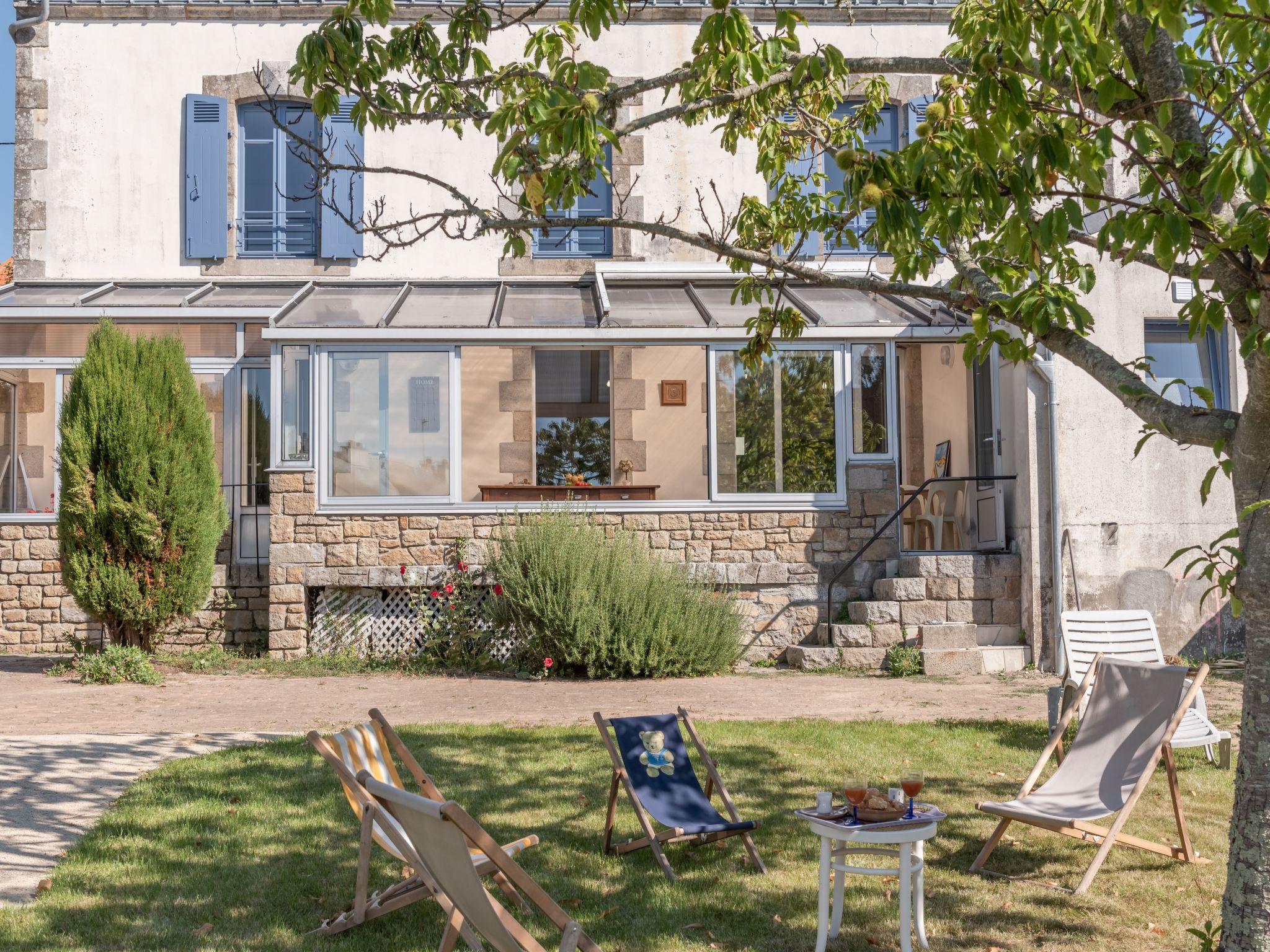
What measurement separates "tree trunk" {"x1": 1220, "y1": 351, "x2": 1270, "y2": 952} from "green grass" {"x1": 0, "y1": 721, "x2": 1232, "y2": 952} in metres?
0.62

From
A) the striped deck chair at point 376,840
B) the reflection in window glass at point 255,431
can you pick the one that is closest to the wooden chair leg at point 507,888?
the striped deck chair at point 376,840

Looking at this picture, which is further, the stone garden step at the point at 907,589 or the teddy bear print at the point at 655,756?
the stone garden step at the point at 907,589

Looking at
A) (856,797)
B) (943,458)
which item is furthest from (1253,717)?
(943,458)

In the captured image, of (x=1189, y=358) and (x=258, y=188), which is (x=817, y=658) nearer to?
(x=1189, y=358)

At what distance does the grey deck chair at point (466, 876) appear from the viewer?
9.94ft

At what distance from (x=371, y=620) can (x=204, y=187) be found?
5971 mm

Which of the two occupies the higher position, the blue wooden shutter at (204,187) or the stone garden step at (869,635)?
the blue wooden shutter at (204,187)

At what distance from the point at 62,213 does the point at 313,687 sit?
298 inches

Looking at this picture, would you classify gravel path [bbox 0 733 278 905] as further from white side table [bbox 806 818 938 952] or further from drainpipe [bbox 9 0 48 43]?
drainpipe [bbox 9 0 48 43]

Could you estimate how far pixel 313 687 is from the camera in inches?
366

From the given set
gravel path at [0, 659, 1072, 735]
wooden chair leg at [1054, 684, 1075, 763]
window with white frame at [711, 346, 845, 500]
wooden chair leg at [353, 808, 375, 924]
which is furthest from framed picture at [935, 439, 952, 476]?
wooden chair leg at [353, 808, 375, 924]

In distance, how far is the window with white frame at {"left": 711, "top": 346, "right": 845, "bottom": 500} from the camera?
11445 millimetres

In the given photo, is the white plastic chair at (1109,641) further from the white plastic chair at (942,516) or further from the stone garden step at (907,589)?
the white plastic chair at (942,516)

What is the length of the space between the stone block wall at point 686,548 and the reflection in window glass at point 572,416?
11.1ft
